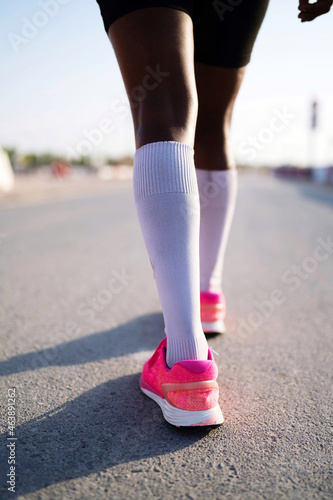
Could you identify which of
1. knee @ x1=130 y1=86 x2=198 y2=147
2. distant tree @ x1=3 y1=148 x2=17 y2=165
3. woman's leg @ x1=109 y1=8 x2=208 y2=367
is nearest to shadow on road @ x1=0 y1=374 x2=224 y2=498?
woman's leg @ x1=109 y1=8 x2=208 y2=367

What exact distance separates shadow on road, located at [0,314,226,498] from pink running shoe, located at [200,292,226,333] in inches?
13.5

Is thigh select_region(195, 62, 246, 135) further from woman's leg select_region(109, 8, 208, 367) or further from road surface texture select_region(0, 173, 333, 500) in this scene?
road surface texture select_region(0, 173, 333, 500)

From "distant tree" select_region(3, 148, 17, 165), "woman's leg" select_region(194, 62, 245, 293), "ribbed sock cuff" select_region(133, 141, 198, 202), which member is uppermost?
"ribbed sock cuff" select_region(133, 141, 198, 202)

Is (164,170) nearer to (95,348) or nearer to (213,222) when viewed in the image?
(213,222)

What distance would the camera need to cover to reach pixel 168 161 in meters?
0.92

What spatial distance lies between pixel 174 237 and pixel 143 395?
425 mm

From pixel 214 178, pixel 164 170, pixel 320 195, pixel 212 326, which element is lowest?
pixel 320 195

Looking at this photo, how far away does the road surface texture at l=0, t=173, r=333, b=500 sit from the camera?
2.33 ft

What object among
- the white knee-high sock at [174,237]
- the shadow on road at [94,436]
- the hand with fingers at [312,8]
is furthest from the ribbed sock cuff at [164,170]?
the hand with fingers at [312,8]

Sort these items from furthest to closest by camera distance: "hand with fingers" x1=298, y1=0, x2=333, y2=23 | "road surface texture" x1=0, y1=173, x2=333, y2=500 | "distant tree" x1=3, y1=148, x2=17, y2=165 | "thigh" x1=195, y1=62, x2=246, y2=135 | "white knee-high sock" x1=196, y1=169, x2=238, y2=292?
1. "distant tree" x1=3, y1=148, x2=17, y2=165
2. "white knee-high sock" x1=196, y1=169, x2=238, y2=292
3. "thigh" x1=195, y1=62, x2=246, y2=135
4. "hand with fingers" x1=298, y1=0, x2=333, y2=23
5. "road surface texture" x1=0, y1=173, x2=333, y2=500

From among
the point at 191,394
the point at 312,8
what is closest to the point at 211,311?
the point at 191,394

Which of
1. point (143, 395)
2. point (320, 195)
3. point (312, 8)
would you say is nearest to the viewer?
point (143, 395)

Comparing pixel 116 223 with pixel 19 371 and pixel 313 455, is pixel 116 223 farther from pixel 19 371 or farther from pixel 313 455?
pixel 313 455

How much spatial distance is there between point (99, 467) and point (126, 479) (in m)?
0.06
